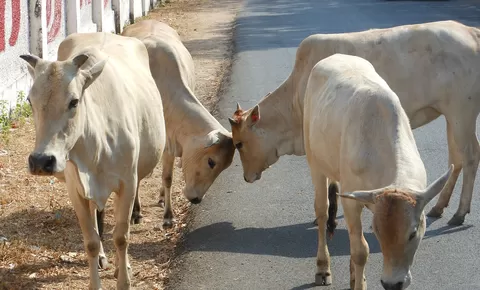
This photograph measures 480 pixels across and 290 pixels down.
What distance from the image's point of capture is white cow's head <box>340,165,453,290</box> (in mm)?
5715

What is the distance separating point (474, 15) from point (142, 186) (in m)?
14.7

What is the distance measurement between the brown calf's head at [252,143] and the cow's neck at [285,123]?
75mm

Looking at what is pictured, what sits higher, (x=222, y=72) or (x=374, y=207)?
(x=374, y=207)

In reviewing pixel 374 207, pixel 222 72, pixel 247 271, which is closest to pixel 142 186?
pixel 247 271

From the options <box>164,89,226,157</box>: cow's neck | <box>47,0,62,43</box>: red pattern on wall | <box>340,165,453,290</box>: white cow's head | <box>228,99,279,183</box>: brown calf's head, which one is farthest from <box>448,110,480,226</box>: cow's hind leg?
<box>47,0,62,43</box>: red pattern on wall

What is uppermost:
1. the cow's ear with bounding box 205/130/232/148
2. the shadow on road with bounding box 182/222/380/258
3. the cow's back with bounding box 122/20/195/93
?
the cow's back with bounding box 122/20/195/93

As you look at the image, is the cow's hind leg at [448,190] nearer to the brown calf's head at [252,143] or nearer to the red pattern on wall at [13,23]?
the brown calf's head at [252,143]

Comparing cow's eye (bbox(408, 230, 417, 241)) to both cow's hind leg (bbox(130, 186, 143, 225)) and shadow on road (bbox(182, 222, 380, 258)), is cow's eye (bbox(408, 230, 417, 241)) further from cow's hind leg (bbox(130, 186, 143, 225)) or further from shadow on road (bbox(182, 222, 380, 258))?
cow's hind leg (bbox(130, 186, 143, 225))

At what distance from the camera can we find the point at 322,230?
300 inches

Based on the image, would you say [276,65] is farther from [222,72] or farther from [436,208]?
[436,208]

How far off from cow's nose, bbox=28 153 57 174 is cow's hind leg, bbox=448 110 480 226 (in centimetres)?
424

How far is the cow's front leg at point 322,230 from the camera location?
7457 mm

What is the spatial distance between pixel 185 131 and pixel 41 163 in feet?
12.0

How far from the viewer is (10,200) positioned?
30.7ft
